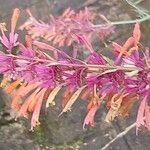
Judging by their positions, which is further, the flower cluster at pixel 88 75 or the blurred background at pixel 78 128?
the blurred background at pixel 78 128

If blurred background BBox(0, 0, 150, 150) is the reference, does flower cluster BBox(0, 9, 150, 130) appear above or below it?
above

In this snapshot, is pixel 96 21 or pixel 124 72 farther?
pixel 96 21

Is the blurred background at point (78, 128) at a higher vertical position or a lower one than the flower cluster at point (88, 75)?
lower

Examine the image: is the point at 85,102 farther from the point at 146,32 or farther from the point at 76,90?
the point at 76,90

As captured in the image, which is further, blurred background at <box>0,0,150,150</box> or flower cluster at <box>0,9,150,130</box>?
blurred background at <box>0,0,150,150</box>

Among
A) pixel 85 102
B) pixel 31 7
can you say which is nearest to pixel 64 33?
pixel 85 102

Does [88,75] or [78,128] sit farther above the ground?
[88,75]

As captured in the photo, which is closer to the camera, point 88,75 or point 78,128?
point 88,75

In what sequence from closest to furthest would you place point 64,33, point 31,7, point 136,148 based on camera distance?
point 64,33, point 136,148, point 31,7
